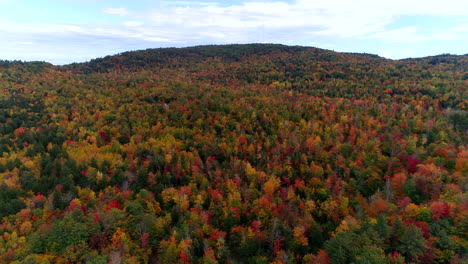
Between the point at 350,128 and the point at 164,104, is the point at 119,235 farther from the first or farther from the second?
the point at 350,128

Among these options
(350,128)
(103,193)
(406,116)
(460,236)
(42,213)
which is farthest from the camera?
(406,116)

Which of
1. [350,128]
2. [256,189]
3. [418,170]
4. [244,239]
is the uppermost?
[350,128]

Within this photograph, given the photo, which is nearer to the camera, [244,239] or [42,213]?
[244,239]

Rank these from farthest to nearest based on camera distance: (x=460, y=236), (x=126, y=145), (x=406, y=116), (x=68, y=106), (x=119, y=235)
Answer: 1. (x=68, y=106)
2. (x=406, y=116)
3. (x=126, y=145)
4. (x=119, y=235)
5. (x=460, y=236)

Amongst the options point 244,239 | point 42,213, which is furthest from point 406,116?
point 42,213

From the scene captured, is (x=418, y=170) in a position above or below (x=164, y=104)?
below

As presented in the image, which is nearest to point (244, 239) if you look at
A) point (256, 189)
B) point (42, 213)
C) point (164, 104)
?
point (256, 189)

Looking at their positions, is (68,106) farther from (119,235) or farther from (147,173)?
(119,235)
